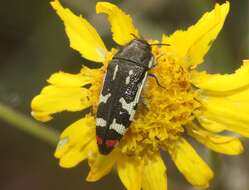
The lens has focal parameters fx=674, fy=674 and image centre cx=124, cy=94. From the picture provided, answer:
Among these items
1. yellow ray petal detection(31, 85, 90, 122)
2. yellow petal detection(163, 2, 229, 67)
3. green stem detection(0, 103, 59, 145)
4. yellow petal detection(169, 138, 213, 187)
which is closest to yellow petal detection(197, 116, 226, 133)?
yellow petal detection(169, 138, 213, 187)

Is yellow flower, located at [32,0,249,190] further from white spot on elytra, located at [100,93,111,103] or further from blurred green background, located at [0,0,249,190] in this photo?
blurred green background, located at [0,0,249,190]

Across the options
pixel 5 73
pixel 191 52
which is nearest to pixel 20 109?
pixel 5 73

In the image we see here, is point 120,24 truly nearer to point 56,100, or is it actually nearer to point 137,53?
point 137,53

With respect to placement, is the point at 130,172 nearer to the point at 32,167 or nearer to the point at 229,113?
the point at 229,113

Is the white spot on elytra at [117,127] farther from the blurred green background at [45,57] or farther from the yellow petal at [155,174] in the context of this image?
the blurred green background at [45,57]

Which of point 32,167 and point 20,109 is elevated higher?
point 20,109

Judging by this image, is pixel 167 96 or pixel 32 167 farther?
pixel 32 167

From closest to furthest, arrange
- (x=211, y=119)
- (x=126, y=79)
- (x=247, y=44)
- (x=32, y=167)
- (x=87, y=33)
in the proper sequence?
(x=126, y=79) < (x=211, y=119) < (x=87, y=33) < (x=247, y=44) < (x=32, y=167)
